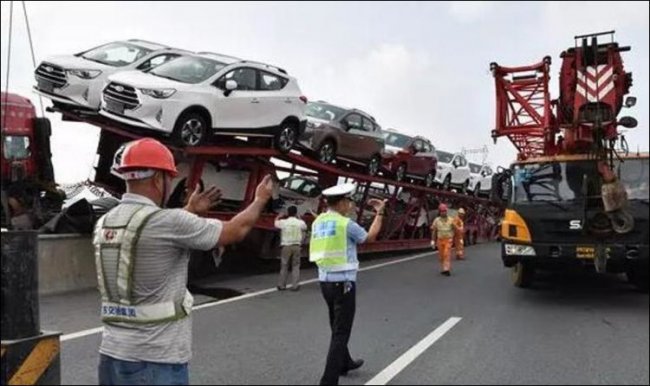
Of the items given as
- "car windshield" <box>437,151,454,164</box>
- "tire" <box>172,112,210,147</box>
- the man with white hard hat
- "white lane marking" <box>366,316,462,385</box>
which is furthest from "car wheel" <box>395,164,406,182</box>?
the man with white hard hat

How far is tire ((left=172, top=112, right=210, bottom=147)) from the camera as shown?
1080cm

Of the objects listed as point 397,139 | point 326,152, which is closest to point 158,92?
point 326,152

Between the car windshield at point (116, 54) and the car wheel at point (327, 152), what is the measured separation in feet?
14.2

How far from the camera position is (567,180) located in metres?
9.01

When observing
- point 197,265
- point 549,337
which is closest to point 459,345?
point 549,337

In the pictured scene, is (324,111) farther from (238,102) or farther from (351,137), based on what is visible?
(238,102)

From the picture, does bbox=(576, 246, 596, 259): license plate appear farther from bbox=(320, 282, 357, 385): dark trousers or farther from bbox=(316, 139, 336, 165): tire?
bbox=(316, 139, 336, 165): tire

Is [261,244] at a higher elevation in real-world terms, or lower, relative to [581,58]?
lower

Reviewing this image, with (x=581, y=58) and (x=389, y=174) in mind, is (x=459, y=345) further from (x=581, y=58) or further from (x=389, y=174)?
(x=389, y=174)

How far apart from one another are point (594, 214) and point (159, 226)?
6024mm

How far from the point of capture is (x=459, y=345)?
7.16 m

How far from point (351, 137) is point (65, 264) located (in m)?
7.41

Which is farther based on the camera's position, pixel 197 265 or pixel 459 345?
pixel 197 265

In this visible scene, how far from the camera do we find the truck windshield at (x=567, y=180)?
815cm
